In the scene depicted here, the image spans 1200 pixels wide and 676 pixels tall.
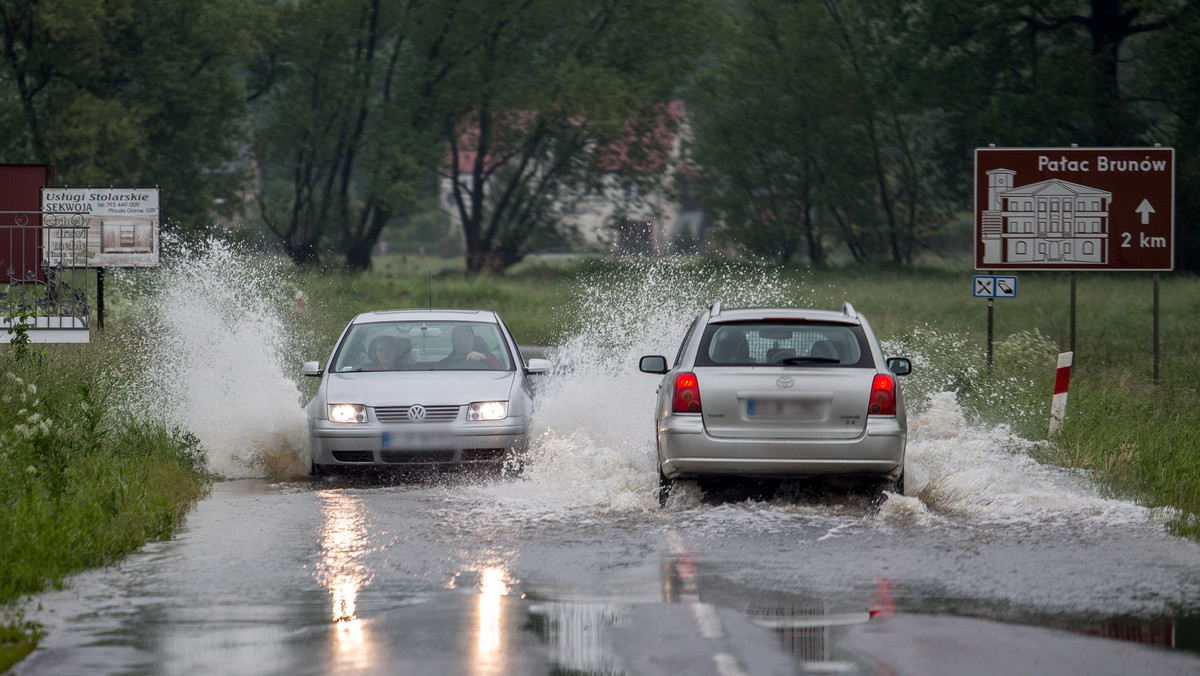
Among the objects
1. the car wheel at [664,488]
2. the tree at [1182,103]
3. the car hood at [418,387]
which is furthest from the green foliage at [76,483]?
the tree at [1182,103]

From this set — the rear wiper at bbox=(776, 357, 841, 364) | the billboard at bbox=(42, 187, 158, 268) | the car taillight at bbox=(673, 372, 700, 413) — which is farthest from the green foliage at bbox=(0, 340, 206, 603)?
the billboard at bbox=(42, 187, 158, 268)

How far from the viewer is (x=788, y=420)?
9.90 m

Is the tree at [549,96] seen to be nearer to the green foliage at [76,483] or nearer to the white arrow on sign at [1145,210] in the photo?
the white arrow on sign at [1145,210]

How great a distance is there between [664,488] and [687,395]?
2.43 feet

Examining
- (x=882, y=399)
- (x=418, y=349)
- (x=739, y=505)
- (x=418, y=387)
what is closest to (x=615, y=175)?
(x=418, y=349)

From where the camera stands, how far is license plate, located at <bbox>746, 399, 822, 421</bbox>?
9.91m

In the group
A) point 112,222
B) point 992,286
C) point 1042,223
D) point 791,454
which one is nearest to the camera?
point 791,454

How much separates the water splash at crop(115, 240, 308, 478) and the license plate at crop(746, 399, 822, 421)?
190 inches

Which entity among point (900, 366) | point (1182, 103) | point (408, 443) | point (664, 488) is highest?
point (1182, 103)

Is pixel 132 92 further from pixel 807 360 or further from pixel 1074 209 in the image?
pixel 807 360

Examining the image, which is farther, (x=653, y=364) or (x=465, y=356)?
(x=465, y=356)

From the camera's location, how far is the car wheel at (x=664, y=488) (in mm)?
10305

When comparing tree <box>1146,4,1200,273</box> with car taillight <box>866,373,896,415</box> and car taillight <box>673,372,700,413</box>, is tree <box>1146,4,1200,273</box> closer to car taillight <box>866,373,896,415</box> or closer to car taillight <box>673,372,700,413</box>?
car taillight <box>866,373,896,415</box>

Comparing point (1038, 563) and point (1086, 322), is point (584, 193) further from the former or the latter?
point (1038, 563)
